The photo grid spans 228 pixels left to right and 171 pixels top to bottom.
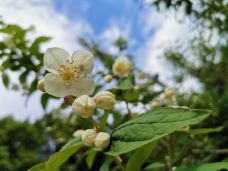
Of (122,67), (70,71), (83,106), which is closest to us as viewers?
(83,106)

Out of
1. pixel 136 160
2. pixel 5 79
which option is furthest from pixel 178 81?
pixel 136 160

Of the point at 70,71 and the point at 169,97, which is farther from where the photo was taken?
the point at 169,97

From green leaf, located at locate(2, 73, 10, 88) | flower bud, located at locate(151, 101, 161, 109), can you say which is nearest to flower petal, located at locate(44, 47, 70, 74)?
flower bud, located at locate(151, 101, 161, 109)

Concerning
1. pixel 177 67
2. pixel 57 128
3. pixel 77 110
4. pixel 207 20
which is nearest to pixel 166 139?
pixel 77 110

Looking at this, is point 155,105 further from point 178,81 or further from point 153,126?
point 178,81

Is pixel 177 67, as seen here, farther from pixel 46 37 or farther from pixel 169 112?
pixel 169 112

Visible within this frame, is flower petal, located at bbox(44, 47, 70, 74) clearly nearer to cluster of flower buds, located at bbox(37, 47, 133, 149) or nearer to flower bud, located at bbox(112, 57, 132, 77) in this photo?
cluster of flower buds, located at bbox(37, 47, 133, 149)
